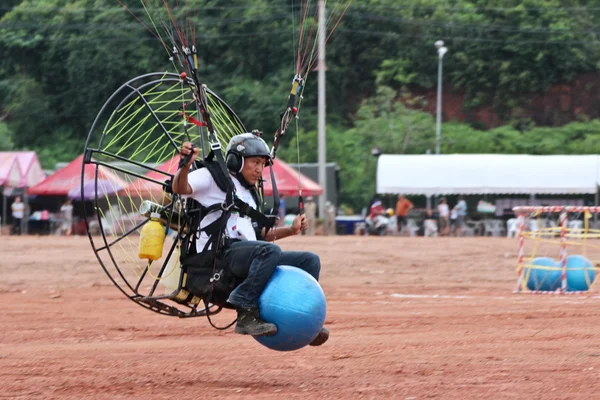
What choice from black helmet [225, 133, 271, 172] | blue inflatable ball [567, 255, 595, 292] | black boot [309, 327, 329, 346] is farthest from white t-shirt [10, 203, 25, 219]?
black boot [309, 327, 329, 346]

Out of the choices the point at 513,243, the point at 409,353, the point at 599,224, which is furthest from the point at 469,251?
the point at 409,353

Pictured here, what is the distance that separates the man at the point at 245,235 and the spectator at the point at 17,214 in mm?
28486

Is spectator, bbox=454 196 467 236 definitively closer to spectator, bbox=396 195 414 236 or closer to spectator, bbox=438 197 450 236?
spectator, bbox=438 197 450 236

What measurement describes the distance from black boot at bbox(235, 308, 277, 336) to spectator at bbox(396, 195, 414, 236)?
28.2 m

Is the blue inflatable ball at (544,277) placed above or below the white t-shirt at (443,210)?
below

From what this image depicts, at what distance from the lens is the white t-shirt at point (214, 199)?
7137 mm

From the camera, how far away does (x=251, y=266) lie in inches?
274

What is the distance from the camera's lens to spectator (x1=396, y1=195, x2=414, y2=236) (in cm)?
3497

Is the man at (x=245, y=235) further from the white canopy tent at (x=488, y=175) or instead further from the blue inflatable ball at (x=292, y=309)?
the white canopy tent at (x=488, y=175)

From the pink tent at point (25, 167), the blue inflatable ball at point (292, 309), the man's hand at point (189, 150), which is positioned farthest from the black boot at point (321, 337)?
the pink tent at point (25, 167)

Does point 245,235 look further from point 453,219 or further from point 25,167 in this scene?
point 25,167

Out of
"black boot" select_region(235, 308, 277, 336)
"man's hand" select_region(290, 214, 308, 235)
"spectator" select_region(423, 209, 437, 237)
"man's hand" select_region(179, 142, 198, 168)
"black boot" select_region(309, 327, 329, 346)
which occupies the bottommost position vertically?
"spectator" select_region(423, 209, 437, 237)

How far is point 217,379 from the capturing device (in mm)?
7410

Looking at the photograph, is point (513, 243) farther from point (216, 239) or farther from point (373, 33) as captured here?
point (373, 33)
